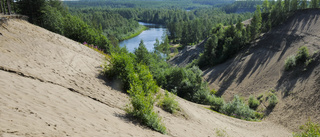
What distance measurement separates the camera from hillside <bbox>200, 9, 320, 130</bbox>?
83.2ft

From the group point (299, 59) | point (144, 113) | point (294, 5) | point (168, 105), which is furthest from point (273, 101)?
point (294, 5)

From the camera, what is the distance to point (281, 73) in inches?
1310

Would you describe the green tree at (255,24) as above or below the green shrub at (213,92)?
above

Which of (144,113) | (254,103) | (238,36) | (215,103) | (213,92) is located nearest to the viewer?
(144,113)

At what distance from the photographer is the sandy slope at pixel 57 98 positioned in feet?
21.2

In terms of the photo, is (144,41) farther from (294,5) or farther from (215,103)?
(215,103)

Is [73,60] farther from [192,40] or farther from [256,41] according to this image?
[192,40]

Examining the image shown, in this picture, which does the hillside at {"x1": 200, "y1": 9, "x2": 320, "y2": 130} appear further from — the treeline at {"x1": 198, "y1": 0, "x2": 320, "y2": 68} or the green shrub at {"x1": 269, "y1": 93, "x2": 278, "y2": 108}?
the treeline at {"x1": 198, "y1": 0, "x2": 320, "y2": 68}

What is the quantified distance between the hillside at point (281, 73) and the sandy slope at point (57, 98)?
16.0m

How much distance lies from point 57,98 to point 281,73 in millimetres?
34791

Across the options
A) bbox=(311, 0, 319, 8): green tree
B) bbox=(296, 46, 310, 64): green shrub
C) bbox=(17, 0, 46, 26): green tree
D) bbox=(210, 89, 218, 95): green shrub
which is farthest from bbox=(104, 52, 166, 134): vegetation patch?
bbox=(311, 0, 319, 8): green tree

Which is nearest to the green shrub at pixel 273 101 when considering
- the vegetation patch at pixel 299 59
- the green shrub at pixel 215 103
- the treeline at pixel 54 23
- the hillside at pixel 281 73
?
the hillside at pixel 281 73

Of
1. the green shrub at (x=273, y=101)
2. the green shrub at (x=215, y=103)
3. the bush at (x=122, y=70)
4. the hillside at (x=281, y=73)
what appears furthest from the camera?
the green shrub at (x=273, y=101)

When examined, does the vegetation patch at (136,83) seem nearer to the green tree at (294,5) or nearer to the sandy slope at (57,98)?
the sandy slope at (57,98)
